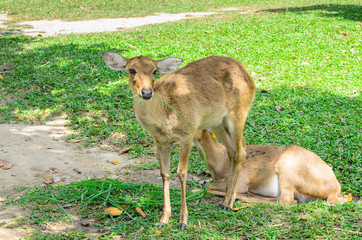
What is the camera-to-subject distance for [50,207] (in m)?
4.25

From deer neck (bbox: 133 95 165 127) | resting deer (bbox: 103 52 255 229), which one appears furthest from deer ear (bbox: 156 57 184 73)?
deer neck (bbox: 133 95 165 127)

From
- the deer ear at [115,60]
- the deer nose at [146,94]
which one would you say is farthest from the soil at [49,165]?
the deer ear at [115,60]

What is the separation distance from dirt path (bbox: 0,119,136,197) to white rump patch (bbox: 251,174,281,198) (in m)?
1.94

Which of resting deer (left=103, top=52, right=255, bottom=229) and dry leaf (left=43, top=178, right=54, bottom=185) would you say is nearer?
resting deer (left=103, top=52, right=255, bottom=229)

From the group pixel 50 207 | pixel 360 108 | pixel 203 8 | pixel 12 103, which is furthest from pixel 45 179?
pixel 203 8

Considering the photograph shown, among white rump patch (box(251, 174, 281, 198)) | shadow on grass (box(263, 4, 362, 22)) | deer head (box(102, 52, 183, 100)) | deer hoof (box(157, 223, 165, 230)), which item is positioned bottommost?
white rump patch (box(251, 174, 281, 198))

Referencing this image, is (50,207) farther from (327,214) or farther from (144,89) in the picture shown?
(327,214)

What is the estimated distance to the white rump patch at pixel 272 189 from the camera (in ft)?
16.3

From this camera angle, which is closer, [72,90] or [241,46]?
[72,90]

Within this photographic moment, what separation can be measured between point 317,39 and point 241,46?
83.8 inches

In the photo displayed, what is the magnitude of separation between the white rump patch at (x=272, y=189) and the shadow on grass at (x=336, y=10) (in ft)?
30.9

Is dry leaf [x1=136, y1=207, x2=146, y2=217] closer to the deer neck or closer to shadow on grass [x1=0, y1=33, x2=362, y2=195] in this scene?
the deer neck

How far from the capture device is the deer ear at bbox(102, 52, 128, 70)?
152 inches

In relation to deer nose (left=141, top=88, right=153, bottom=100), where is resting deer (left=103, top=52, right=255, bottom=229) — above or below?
below
